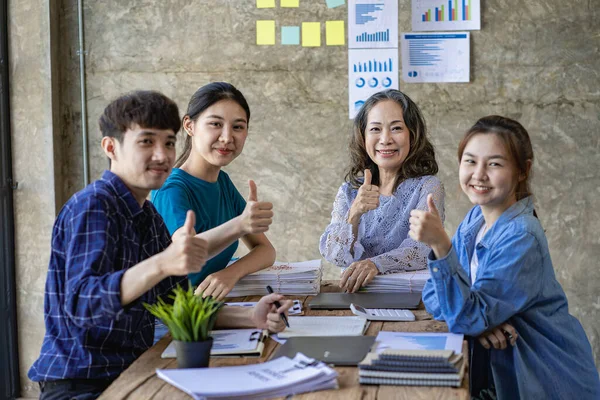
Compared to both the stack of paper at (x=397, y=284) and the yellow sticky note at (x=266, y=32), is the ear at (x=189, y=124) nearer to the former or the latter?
the stack of paper at (x=397, y=284)

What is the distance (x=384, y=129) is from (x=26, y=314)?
8.21 ft

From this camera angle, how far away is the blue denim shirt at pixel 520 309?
1.96 meters

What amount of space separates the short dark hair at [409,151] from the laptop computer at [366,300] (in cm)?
63

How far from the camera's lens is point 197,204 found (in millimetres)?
2654

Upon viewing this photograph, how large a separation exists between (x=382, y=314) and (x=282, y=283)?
0.46m

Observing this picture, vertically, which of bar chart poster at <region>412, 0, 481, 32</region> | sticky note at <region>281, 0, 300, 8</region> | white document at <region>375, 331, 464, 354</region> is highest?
sticky note at <region>281, 0, 300, 8</region>

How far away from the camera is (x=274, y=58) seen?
4.23m

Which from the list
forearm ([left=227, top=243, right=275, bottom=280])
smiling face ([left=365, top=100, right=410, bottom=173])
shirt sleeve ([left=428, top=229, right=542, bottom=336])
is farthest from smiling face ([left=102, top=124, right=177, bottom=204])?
smiling face ([left=365, top=100, right=410, bottom=173])

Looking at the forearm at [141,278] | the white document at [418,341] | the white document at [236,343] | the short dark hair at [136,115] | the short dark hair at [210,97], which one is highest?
the short dark hair at [210,97]

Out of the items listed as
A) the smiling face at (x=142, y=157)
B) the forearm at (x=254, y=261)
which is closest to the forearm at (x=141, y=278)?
the smiling face at (x=142, y=157)

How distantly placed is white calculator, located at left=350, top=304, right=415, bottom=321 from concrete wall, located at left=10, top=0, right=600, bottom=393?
2036mm

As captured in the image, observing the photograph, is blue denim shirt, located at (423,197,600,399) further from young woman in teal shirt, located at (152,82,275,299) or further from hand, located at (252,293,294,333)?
young woman in teal shirt, located at (152,82,275,299)

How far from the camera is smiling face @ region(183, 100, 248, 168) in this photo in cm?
267

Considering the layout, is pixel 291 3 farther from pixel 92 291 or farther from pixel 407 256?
pixel 92 291
